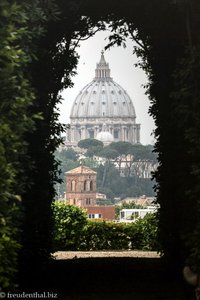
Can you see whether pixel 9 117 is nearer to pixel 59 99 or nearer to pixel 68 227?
pixel 59 99

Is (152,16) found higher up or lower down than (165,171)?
higher up

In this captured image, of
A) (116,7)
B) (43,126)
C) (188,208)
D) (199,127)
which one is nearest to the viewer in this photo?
(199,127)

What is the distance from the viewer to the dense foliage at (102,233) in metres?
37.0

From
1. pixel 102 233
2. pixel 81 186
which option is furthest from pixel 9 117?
pixel 81 186

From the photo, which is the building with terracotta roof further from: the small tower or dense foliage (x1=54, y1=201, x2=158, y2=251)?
dense foliage (x1=54, y1=201, x2=158, y2=251)

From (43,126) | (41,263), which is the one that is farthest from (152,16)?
(41,263)

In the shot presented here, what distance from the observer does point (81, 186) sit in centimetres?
19312

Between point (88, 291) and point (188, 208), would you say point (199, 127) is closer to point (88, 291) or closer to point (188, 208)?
point (188, 208)

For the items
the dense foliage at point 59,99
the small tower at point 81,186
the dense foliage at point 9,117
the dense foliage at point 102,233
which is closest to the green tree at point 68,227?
the dense foliage at point 102,233

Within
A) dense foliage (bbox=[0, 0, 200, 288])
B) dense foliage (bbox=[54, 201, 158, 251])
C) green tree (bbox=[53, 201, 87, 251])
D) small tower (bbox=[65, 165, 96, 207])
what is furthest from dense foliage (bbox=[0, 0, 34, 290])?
small tower (bbox=[65, 165, 96, 207])

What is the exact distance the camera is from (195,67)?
490 inches

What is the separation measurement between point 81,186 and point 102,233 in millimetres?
155198

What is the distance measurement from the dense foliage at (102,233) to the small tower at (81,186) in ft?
495

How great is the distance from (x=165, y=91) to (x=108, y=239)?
20953 mm
